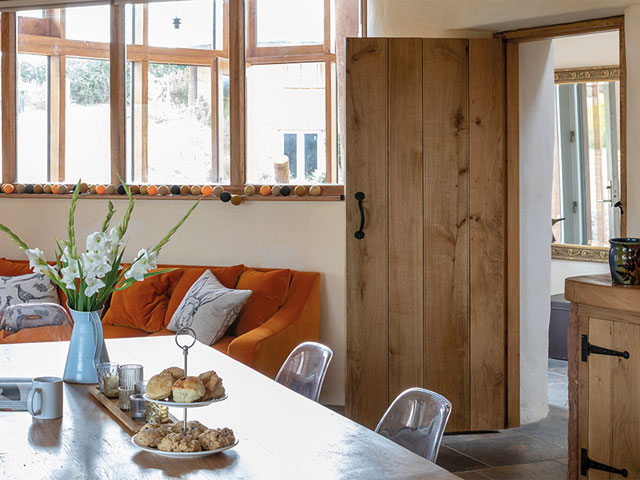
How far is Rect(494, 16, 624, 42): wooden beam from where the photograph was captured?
3709 mm

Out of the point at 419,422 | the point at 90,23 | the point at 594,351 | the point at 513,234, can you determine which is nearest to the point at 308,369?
the point at 419,422

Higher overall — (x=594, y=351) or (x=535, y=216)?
(x=535, y=216)

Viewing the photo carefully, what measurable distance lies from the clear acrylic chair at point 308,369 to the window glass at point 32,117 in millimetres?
3232

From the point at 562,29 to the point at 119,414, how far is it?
2.90 m

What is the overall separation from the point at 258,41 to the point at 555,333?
3.25 m

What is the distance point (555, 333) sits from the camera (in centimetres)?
621

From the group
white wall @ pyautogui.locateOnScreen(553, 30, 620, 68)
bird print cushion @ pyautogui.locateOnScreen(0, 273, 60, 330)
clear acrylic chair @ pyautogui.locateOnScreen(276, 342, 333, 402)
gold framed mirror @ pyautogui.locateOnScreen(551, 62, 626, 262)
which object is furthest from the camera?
gold framed mirror @ pyautogui.locateOnScreen(551, 62, 626, 262)

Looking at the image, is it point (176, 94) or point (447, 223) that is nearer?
point (447, 223)

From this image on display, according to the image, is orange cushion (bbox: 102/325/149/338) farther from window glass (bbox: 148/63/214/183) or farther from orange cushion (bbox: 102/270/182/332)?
window glass (bbox: 148/63/214/183)

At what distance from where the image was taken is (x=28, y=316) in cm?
276

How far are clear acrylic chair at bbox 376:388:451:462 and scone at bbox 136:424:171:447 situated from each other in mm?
601

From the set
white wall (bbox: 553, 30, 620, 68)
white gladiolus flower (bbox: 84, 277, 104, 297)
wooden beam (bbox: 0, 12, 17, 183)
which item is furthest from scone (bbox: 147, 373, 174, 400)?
white wall (bbox: 553, 30, 620, 68)

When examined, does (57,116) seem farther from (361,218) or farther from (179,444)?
(179,444)

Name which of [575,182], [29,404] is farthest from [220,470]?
[575,182]
